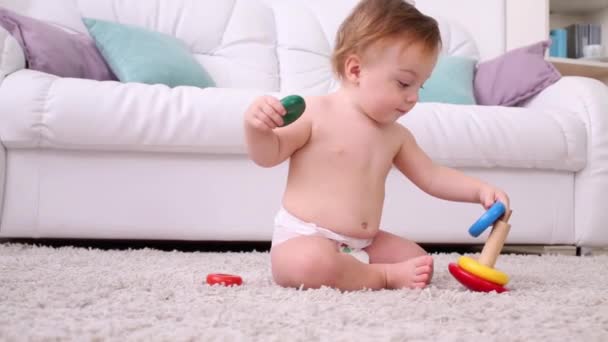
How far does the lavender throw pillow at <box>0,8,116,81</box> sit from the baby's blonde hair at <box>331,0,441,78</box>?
0.87 meters

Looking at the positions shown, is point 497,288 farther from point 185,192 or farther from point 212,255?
point 185,192

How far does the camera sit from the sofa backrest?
6.33ft

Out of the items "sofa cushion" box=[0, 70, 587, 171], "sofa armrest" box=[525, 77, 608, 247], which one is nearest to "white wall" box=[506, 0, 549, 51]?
"sofa armrest" box=[525, 77, 608, 247]

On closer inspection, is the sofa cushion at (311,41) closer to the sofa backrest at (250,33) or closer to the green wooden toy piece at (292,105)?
the sofa backrest at (250,33)

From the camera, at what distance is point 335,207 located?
0.84 metres

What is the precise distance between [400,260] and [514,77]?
1.09 m

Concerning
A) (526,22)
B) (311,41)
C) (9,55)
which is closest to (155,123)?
(9,55)

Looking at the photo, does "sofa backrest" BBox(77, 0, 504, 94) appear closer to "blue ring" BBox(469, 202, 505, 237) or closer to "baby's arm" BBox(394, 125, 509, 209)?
"baby's arm" BBox(394, 125, 509, 209)

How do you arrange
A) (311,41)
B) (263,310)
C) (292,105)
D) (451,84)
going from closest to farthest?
(263,310) → (292,105) → (451,84) → (311,41)

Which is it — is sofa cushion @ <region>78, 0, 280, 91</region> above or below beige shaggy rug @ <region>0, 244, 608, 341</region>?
above

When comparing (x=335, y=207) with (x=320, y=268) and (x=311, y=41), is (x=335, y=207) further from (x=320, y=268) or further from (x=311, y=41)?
(x=311, y=41)

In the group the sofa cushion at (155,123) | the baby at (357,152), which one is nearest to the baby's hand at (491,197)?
the baby at (357,152)

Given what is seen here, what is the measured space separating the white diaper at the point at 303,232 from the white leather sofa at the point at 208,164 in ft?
1.45

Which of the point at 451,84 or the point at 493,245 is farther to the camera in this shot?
the point at 451,84
